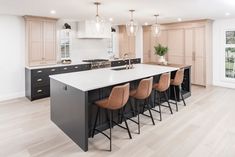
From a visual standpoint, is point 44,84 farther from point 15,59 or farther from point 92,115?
point 92,115

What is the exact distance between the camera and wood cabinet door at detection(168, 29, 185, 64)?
7.38 metres

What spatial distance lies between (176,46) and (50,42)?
182 inches

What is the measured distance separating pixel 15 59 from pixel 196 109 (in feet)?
16.6

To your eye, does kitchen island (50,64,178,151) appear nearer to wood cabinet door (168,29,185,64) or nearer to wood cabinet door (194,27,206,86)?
wood cabinet door (194,27,206,86)

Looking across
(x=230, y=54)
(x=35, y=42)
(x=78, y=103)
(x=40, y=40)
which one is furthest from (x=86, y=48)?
(x=230, y=54)

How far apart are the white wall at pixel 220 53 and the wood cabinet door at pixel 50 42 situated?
17.9 feet

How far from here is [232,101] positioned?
5145 mm

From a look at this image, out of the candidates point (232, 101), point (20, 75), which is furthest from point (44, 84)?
point (232, 101)

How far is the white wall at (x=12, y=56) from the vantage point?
538 cm

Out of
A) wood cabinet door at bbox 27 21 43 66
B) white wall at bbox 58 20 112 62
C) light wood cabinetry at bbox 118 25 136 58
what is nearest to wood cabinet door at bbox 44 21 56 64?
wood cabinet door at bbox 27 21 43 66

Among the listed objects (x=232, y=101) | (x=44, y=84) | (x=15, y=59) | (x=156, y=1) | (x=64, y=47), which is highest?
(x=156, y=1)

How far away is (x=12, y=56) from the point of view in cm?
554

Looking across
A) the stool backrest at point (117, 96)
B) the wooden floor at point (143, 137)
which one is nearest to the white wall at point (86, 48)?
the wooden floor at point (143, 137)

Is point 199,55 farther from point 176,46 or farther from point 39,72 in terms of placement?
point 39,72
